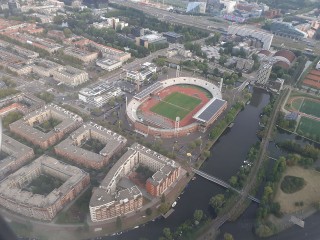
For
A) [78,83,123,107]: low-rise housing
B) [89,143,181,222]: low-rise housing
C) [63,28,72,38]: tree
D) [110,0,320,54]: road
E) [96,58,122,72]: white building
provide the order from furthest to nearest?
[110,0,320,54]: road
[63,28,72,38]: tree
[96,58,122,72]: white building
[78,83,123,107]: low-rise housing
[89,143,181,222]: low-rise housing

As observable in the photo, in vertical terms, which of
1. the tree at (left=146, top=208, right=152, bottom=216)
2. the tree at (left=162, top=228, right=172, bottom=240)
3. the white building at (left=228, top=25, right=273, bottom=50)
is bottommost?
the tree at (left=146, top=208, right=152, bottom=216)

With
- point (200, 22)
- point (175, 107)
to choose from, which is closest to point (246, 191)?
point (175, 107)

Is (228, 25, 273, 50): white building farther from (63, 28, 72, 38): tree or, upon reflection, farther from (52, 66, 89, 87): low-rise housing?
(52, 66, 89, 87): low-rise housing

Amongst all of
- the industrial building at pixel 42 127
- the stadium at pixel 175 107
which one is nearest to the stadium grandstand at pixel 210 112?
the stadium at pixel 175 107

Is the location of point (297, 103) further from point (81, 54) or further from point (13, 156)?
point (13, 156)

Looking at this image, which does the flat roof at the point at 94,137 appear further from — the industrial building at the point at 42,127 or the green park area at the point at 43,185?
the green park area at the point at 43,185

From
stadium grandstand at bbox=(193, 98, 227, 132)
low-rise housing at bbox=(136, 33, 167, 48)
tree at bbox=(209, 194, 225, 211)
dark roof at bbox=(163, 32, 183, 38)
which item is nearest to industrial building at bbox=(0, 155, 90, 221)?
tree at bbox=(209, 194, 225, 211)
